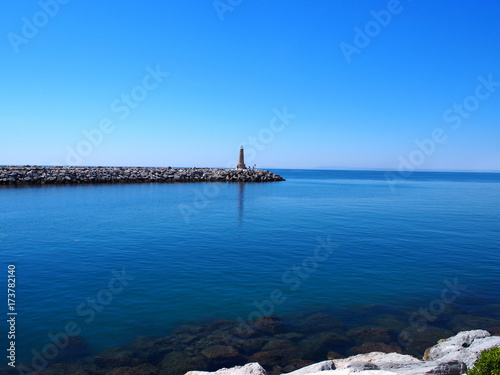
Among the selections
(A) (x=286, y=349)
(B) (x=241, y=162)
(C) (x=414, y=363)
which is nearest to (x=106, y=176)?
(B) (x=241, y=162)

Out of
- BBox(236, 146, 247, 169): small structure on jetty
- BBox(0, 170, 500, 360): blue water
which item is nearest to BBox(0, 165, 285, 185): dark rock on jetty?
BBox(236, 146, 247, 169): small structure on jetty

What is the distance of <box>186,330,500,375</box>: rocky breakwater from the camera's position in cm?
730

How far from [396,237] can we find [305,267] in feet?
33.5

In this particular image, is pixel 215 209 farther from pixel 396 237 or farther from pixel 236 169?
pixel 236 169

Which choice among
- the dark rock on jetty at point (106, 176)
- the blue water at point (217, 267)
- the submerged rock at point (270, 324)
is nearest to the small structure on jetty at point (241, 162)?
the dark rock on jetty at point (106, 176)

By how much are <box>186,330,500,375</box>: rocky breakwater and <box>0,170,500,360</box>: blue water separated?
317 cm

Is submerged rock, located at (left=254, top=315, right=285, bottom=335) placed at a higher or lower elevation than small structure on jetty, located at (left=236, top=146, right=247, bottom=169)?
lower

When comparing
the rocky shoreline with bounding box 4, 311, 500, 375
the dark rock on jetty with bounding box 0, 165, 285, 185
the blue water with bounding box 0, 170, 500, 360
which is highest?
the dark rock on jetty with bounding box 0, 165, 285, 185

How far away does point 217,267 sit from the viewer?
679 inches

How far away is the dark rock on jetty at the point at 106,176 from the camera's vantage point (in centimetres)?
6406

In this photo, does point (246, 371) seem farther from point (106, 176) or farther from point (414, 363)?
point (106, 176)

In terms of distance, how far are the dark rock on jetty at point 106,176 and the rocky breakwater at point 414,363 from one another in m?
67.5

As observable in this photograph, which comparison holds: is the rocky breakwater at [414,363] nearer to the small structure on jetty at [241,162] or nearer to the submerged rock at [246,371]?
the submerged rock at [246,371]

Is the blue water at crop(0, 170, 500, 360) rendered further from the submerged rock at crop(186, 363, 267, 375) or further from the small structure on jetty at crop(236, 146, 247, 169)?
the small structure on jetty at crop(236, 146, 247, 169)
